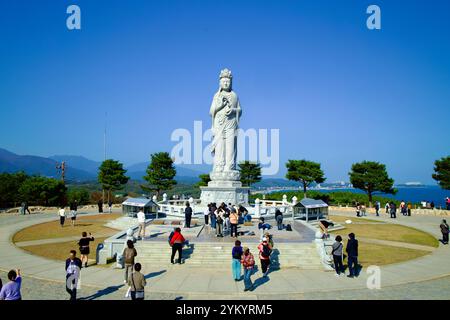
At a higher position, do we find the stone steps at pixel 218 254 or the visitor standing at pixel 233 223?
the visitor standing at pixel 233 223

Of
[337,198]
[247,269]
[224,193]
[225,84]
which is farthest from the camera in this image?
[337,198]

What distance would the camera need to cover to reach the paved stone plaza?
11820 mm

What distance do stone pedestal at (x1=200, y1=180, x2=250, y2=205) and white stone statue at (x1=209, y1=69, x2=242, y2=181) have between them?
3.68 ft

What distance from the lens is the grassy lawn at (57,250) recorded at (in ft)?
58.4

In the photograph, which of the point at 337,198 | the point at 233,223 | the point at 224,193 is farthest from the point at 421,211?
the point at 233,223

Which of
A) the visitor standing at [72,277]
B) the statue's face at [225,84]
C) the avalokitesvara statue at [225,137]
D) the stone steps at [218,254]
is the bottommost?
the stone steps at [218,254]

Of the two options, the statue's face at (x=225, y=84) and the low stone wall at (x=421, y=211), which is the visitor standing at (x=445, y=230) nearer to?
the low stone wall at (x=421, y=211)

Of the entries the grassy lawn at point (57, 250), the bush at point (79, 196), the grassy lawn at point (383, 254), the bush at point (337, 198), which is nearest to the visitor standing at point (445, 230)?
the grassy lawn at point (383, 254)

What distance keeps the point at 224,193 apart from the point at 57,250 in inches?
668

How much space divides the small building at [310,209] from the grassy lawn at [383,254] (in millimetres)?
6296

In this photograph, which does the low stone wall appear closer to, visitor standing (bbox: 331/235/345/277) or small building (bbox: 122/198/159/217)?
small building (bbox: 122/198/159/217)

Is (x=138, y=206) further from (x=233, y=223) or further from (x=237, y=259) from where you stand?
(x=237, y=259)

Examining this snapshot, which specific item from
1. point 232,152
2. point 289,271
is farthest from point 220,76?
point 289,271

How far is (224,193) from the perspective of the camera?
32750 millimetres
